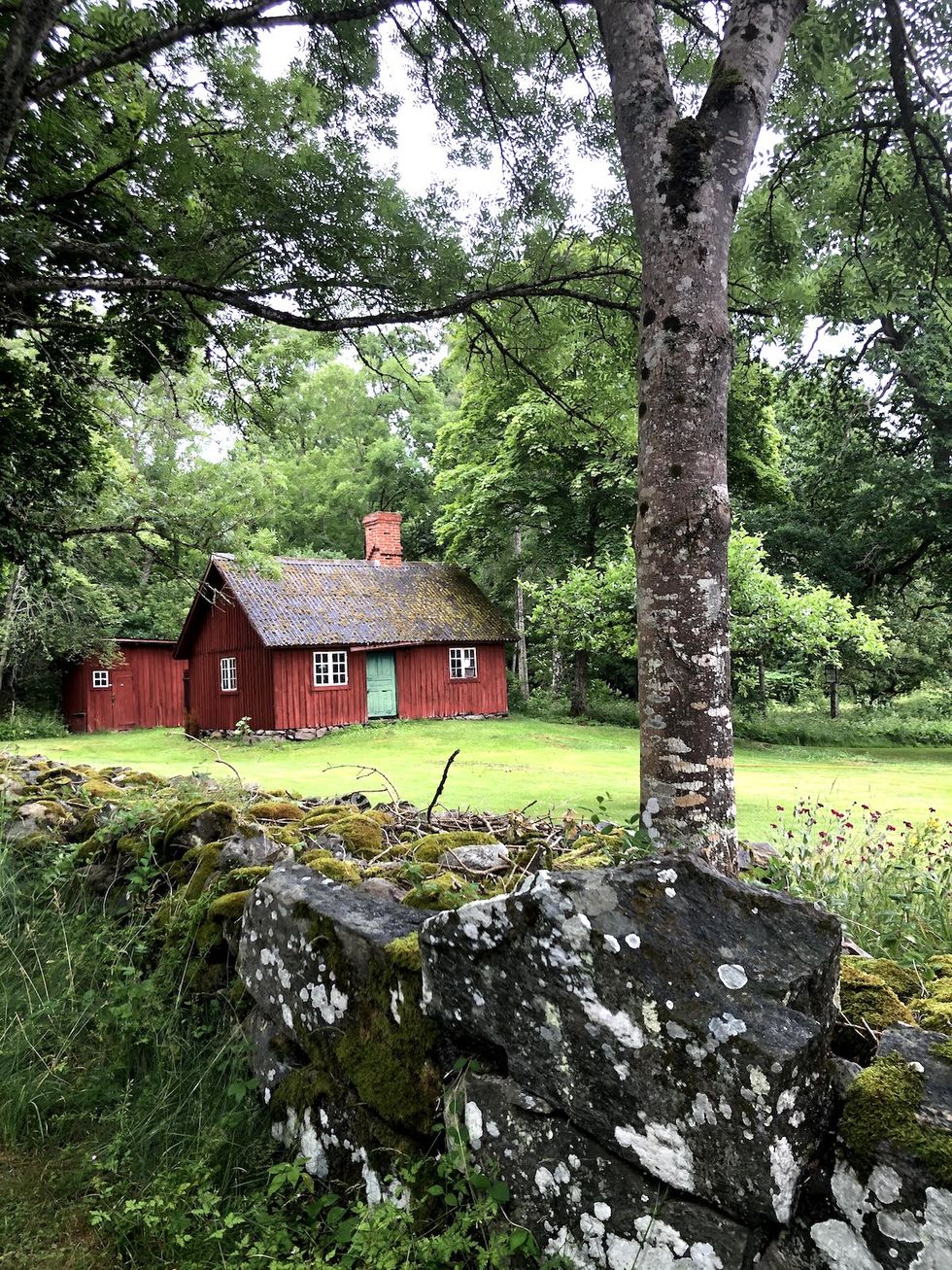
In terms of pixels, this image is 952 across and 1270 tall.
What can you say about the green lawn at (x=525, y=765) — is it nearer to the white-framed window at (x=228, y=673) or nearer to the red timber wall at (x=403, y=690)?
the red timber wall at (x=403, y=690)

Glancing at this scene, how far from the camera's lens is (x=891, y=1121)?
144cm

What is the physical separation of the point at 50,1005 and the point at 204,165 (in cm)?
575

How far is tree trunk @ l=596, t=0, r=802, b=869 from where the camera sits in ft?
11.1

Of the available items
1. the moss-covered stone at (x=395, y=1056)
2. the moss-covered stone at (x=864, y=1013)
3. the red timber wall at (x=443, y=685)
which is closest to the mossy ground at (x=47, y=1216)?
the moss-covered stone at (x=395, y=1056)

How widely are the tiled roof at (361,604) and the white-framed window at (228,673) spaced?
2594 mm

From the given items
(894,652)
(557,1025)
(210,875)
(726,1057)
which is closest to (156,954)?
(210,875)

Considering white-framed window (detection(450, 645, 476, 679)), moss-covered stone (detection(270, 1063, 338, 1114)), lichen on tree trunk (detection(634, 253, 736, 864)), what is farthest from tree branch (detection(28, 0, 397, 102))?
white-framed window (detection(450, 645, 476, 679))

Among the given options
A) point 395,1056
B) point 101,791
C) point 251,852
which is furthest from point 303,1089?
point 101,791

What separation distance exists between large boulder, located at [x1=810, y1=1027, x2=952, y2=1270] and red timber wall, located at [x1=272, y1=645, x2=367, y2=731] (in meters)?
21.4

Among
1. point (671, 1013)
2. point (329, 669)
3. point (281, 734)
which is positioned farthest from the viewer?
point (329, 669)

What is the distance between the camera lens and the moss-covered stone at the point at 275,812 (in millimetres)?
4449

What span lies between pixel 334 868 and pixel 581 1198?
1621mm

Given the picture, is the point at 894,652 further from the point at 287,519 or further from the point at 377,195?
the point at 287,519

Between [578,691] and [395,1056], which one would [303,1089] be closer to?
[395,1056]
